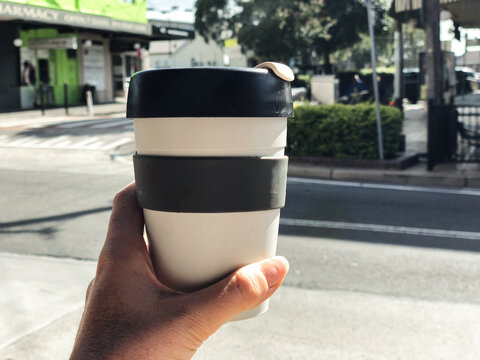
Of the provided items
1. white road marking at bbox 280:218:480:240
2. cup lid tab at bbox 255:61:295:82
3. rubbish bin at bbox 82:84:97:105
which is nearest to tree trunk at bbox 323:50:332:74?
rubbish bin at bbox 82:84:97:105

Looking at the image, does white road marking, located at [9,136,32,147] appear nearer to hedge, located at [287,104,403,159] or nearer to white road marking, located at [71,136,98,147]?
white road marking, located at [71,136,98,147]

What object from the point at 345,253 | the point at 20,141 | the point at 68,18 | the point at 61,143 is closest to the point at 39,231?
the point at 345,253

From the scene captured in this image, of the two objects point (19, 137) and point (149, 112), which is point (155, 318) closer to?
point (149, 112)

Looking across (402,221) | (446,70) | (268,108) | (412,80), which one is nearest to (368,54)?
(412,80)

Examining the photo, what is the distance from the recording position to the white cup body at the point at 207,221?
1.04m

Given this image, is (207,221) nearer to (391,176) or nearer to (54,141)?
(391,176)

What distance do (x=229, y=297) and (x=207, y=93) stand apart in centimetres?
35

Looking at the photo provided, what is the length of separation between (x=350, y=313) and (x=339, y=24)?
38.1 m

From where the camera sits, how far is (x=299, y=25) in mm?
40531

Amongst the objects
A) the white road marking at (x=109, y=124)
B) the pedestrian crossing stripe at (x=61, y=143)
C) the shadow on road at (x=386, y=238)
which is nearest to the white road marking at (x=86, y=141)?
the pedestrian crossing stripe at (x=61, y=143)

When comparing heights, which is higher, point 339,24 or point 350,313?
point 339,24

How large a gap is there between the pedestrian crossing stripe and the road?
3.19 metres

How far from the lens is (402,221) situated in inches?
283

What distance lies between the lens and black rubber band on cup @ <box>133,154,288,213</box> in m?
1.05
